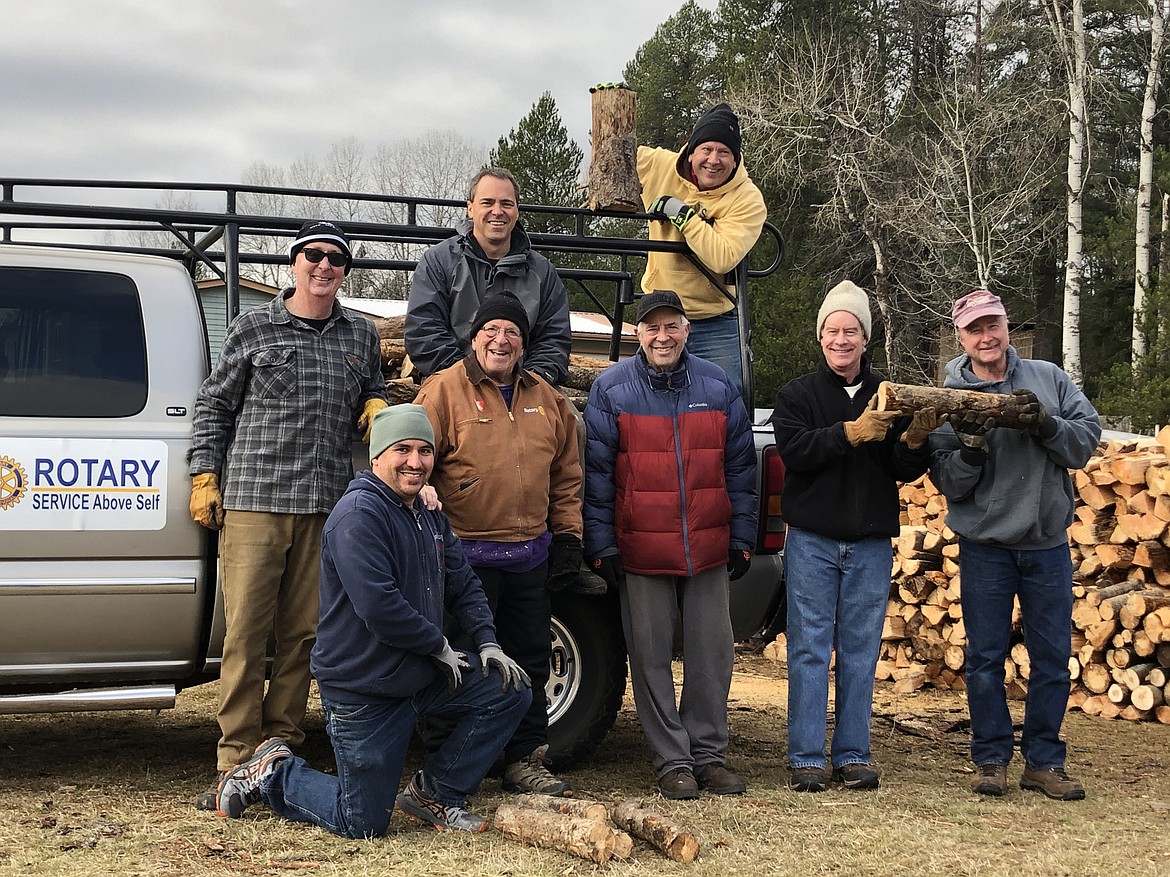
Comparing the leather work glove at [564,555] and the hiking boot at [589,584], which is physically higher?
the leather work glove at [564,555]

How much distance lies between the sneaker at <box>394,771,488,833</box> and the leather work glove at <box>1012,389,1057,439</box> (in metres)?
2.54

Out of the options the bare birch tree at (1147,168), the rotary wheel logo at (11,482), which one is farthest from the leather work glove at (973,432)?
the bare birch tree at (1147,168)

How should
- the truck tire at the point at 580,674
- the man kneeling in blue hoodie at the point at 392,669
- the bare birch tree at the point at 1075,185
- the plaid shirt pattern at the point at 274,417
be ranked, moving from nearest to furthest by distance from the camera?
the man kneeling in blue hoodie at the point at 392,669, the plaid shirt pattern at the point at 274,417, the truck tire at the point at 580,674, the bare birch tree at the point at 1075,185

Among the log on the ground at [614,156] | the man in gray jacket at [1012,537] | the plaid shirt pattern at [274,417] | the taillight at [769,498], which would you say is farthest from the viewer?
the log on the ground at [614,156]

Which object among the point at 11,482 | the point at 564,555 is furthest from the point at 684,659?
the point at 11,482

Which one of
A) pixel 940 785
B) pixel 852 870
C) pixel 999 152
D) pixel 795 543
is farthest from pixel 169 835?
pixel 999 152

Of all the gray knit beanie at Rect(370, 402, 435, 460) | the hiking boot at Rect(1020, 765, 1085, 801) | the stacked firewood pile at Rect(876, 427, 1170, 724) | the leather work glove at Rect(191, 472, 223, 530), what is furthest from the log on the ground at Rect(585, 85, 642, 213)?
the hiking boot at Rect(1020, 765, 1085, 801)

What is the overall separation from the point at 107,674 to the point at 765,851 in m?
2.51

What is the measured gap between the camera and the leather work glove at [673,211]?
5.43 metres

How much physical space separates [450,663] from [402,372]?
5.90 feet

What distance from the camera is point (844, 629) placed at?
4953 millimetres

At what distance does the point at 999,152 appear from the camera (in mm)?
24844

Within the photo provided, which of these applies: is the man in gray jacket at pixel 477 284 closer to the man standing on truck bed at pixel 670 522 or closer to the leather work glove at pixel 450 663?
the man standing on truck bed at pixel 670 522

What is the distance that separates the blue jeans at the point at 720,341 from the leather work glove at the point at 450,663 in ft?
7.02
